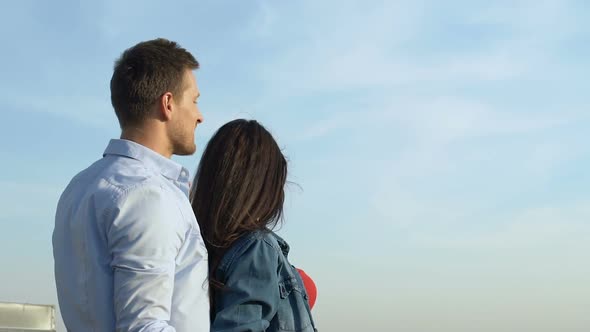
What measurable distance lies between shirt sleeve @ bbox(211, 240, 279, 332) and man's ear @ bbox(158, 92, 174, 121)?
0.88 m

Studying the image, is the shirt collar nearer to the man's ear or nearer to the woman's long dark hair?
the man's ear

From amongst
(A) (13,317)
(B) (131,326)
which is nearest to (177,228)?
(B) (131,326)

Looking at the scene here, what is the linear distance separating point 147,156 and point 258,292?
3.06 ft

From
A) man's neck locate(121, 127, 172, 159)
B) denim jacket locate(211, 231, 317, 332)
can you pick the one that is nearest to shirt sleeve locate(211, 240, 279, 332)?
denim jacket locate(211, 231, 317, 332)

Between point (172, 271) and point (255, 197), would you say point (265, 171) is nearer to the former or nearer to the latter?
point (255, 197)

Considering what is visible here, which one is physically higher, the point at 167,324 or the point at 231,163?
the point at 231,163

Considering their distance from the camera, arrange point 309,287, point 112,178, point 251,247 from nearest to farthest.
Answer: point 112,178 < point 251,247 < point 309,287

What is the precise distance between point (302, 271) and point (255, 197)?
1.81 ft

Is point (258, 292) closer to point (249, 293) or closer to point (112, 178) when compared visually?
point (249, 293)

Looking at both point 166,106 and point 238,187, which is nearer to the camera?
point 166,106

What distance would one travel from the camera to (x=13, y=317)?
21375 mm

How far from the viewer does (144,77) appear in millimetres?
3775

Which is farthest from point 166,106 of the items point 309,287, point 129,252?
point 309,287

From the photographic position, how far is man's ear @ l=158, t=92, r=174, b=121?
3764mm
